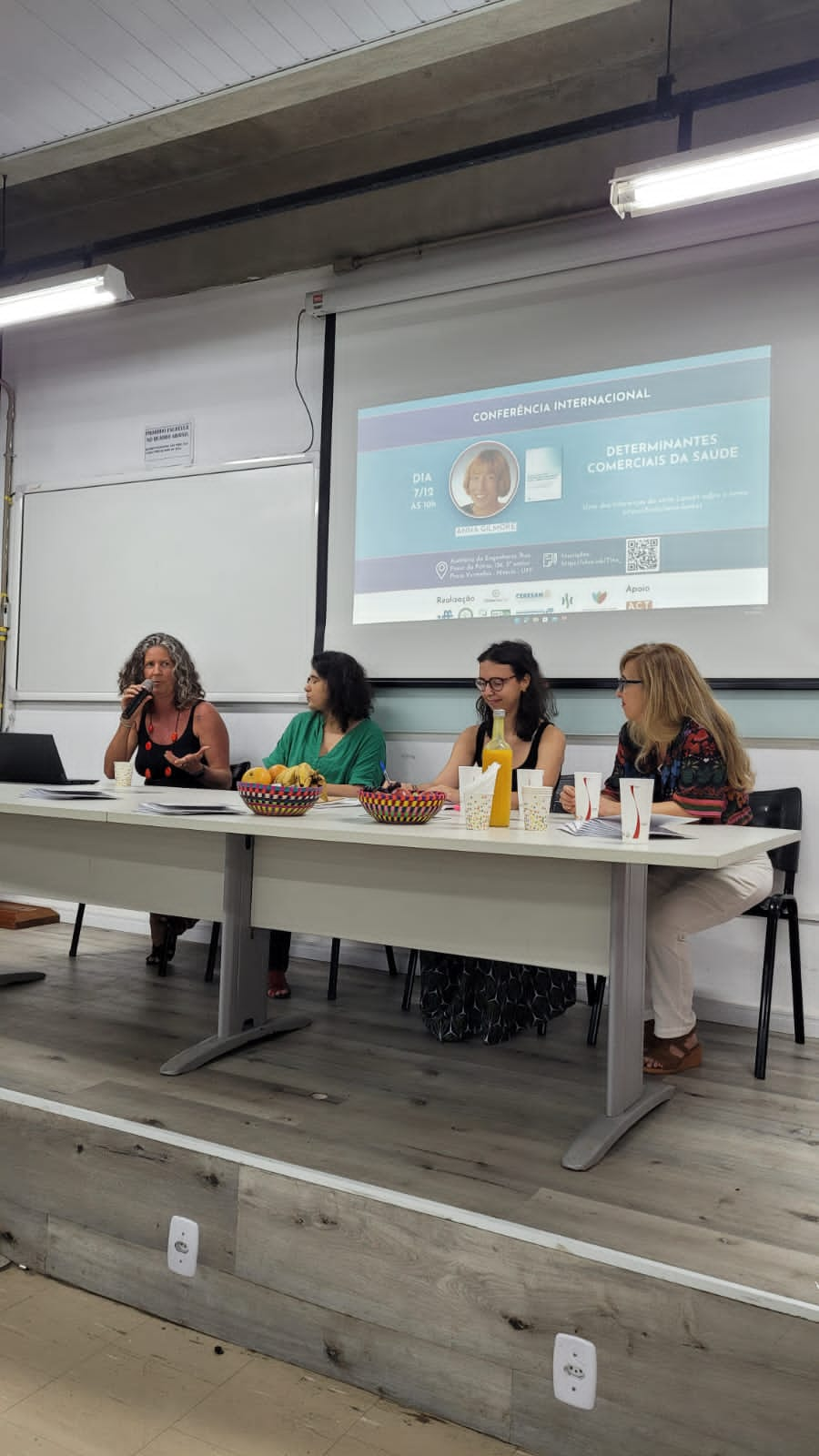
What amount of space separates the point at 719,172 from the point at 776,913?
1.96 meters

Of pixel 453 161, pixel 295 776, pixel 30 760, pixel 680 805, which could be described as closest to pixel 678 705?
pixel 680 805

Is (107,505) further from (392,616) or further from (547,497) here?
(547,497)

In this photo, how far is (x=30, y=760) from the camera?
110 inches

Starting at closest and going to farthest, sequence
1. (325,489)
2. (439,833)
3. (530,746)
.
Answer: (439,833) → (530,746) → (325,489)

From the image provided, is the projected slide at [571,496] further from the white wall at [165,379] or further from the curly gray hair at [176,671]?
the curly gray hair at [176,671]

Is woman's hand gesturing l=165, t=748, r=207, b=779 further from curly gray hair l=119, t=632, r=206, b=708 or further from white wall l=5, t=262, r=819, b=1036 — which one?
white wall l=5, t=262, r=819, b=1036

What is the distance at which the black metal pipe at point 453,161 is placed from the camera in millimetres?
2797

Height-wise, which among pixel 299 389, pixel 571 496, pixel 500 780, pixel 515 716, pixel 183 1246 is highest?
pixel 299 389

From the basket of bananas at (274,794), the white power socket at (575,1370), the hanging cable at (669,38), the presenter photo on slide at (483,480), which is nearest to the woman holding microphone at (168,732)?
the presenter photo on slide at (483,480)

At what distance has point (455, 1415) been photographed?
1.47m

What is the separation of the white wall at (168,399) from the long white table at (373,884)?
130 centimetres

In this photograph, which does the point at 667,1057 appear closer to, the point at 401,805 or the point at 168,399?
the point at 401,805

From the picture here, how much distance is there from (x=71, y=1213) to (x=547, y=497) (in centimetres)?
253

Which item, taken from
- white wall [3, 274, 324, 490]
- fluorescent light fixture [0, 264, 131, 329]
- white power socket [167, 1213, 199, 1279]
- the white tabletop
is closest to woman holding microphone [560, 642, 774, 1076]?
the white tabletop
